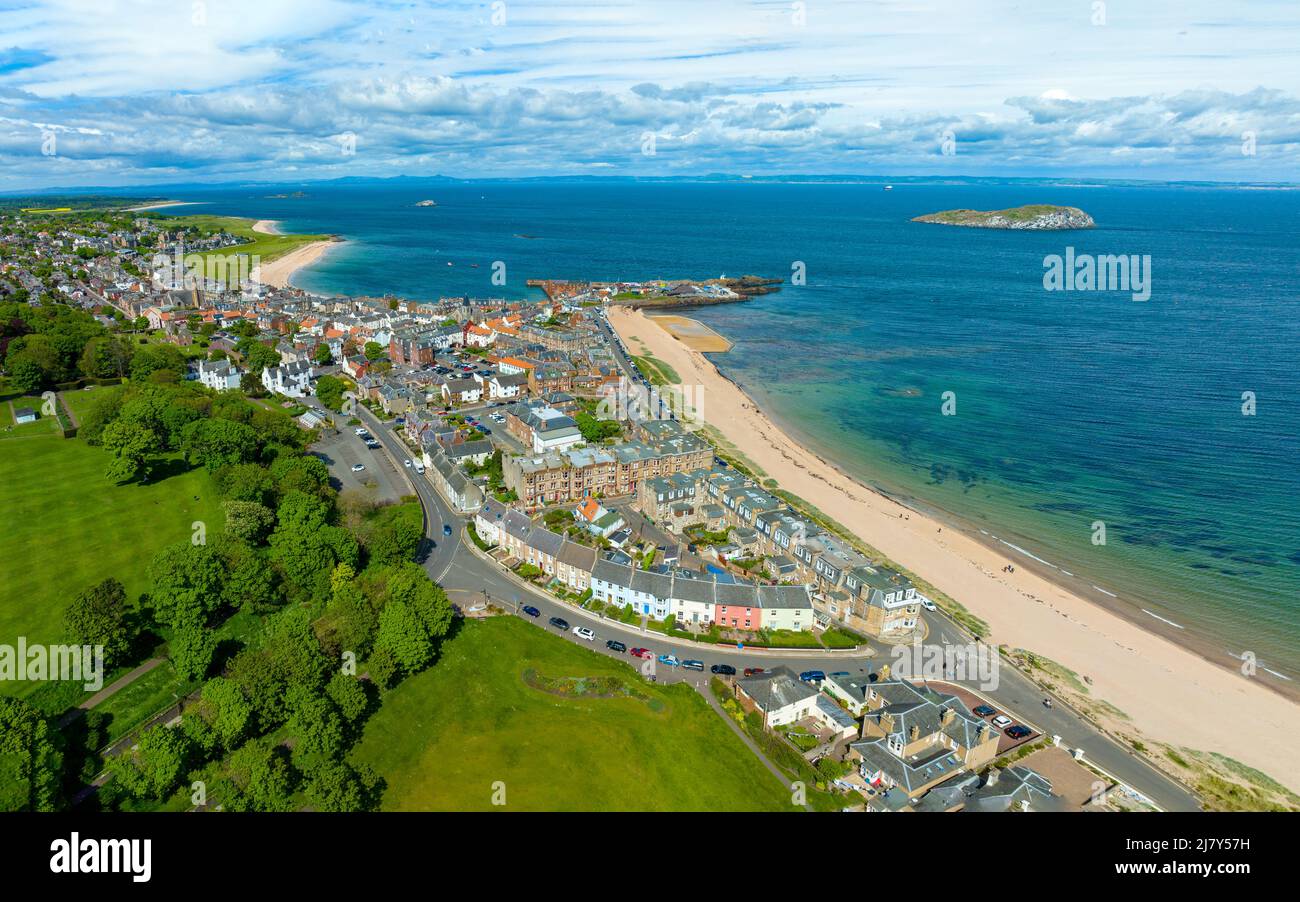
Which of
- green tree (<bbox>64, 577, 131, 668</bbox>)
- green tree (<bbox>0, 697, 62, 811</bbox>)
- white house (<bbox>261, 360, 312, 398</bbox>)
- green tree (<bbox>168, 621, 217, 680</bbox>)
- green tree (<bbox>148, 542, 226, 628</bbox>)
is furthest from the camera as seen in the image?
white house (<bbox>261, 360, 312, 398</bbox>)

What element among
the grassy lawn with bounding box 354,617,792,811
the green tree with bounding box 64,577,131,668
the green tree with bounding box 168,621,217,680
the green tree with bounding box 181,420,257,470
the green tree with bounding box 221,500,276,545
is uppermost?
the green tree with bounding box 181,420,257,470

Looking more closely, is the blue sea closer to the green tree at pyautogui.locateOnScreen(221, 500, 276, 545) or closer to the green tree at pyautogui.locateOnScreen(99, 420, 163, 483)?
the green tree at pyautogui.locateOnScreen(221, 500, 276, 545)

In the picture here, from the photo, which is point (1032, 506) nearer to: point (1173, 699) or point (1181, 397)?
point (1173, 699)

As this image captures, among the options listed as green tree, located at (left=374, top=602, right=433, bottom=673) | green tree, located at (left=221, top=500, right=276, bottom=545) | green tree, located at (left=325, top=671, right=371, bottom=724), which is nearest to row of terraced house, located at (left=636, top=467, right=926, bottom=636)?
green tree, located at (left=374, top=602, right=433, bottom=673)

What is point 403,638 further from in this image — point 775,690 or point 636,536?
point 775,690

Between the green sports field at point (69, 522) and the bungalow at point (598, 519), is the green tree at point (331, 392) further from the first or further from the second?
the bungalow at point (598, 519)

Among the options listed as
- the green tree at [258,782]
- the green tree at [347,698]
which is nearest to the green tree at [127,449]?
the green tree at [347,698]

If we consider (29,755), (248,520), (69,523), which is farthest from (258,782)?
(69,523)
